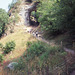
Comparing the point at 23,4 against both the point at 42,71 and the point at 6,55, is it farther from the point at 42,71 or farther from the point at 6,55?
the point at 42,71

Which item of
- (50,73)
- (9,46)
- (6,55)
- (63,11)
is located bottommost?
(6,55)

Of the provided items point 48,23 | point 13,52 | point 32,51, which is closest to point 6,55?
point 13,52

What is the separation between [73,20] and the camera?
8.42 meters

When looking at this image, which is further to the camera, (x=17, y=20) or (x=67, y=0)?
(x=17, y=20)

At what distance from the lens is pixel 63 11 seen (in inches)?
346

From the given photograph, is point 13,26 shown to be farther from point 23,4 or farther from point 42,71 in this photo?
point 42,71

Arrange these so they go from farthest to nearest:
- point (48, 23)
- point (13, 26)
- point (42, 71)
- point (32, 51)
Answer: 1. point (13, 26)
2. point (48, 23)
3. point (32, 51)
4. point (42, 71)

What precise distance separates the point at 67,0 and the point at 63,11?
3.03 ft

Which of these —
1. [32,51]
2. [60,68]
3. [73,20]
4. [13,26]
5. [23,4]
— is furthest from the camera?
[23,4]

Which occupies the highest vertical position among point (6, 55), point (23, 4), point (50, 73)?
point (23, 4)

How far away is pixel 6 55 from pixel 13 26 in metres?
15.4

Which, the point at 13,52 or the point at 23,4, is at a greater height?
the point at 23,4

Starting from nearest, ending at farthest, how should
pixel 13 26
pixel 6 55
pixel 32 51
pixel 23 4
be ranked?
pixel 32 51 < pixel 6 55 < pixel 13 26 < pixel 23 4

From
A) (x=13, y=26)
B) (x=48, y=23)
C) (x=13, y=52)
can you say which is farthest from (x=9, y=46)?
(x=13, y=26)
